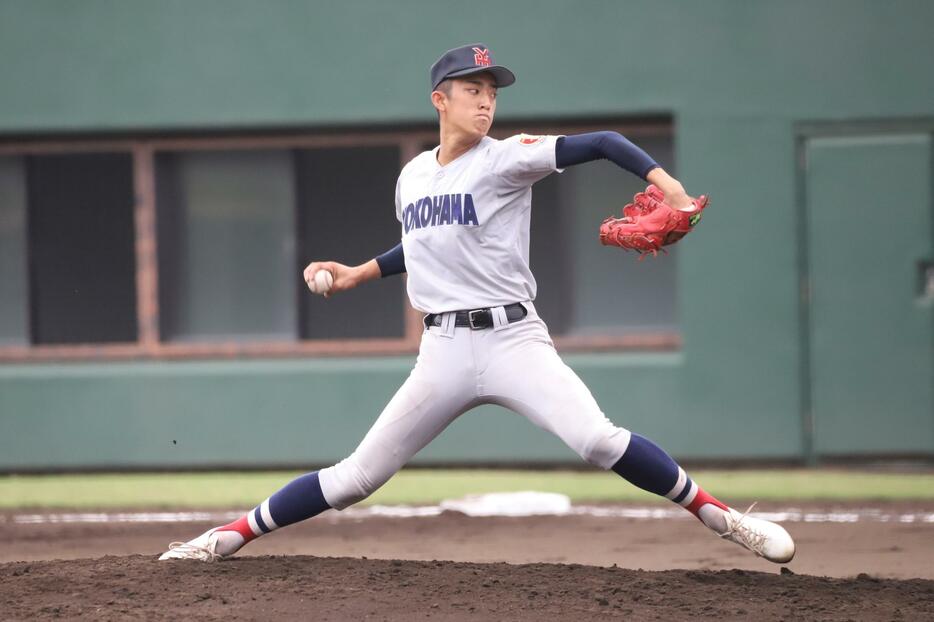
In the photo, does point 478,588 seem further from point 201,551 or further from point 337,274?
point 337,274

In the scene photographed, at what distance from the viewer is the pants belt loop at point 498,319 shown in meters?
5.33

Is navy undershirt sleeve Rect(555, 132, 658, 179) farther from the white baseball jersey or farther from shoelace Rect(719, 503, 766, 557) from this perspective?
shoelace Rect(719, 503, 766, 557)

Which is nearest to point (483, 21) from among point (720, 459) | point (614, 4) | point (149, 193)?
point (614, 4)

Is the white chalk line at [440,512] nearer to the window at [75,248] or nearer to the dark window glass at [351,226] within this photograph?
the dark window glass at [351,226]

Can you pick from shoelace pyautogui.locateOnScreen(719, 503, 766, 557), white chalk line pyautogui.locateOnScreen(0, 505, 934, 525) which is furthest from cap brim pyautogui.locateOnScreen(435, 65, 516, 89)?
white chalk line pyautogui.locateOnScreen(0, 505, 934, 525)

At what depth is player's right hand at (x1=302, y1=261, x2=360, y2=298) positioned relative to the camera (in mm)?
5617

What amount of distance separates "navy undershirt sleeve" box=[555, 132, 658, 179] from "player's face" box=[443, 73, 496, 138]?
1.31 ft

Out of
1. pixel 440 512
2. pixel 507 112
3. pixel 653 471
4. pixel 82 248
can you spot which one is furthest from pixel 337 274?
pixel 82 248

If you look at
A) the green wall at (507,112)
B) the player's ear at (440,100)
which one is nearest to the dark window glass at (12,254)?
the green wall at (507,112)

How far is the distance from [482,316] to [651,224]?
71 centimetres

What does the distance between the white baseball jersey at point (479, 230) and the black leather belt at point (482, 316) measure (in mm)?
24

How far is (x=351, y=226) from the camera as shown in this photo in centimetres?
1137

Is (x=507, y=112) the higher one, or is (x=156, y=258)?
(x=507, y=112)

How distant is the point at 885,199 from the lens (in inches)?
416
